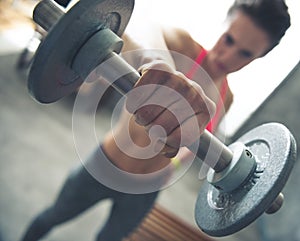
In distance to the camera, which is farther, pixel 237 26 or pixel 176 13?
pixel 176 13

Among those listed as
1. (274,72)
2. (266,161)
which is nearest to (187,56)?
(266,161)

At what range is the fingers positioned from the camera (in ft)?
1.41

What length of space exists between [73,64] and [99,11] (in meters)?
0.08

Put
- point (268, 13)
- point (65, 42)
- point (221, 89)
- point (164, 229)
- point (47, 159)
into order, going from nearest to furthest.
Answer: point (65, 42) < point (268, 13) < point (221, 89) < point (164, 229) < point (47, 159)

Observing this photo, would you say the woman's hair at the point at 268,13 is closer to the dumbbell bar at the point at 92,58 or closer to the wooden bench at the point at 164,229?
the dumbbell bar at the point at 92,58

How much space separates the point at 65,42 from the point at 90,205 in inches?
23.8

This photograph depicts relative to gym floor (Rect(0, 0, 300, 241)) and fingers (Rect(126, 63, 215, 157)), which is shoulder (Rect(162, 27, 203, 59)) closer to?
fingers (Rect(126, 63, 215, 157))

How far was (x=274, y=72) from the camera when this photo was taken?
1.53 metres

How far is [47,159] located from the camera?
1662 mm

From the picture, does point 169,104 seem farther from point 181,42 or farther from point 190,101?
point 181,42

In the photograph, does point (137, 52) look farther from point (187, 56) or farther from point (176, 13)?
point (176, 13)

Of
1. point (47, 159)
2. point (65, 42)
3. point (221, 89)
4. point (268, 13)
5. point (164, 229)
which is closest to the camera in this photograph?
point (65, 42)

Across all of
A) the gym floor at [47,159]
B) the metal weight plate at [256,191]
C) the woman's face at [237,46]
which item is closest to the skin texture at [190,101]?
the woman's face at [237,46]

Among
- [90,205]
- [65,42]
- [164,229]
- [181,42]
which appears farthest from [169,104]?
[164,229]
